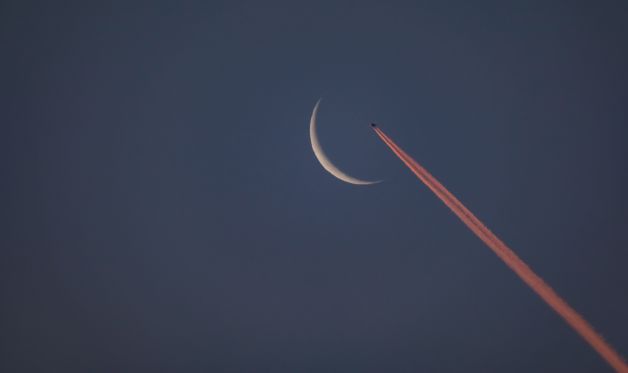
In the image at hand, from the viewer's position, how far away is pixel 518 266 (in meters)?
18.2

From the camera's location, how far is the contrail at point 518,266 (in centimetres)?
1817

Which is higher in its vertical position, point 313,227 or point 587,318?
point 313,227

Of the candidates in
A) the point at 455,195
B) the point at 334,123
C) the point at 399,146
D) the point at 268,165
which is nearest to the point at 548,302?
the point at 455,195

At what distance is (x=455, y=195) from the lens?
730 inches

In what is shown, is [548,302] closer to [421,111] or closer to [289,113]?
[421,111]

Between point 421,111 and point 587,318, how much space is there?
1025cm

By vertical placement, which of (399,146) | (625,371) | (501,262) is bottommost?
(625,371)

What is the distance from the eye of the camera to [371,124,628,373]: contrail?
715 inches

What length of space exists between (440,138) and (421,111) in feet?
4.23

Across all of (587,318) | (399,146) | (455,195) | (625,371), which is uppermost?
(399,146)

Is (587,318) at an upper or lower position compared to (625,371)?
upper

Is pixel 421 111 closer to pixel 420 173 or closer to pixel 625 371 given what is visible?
pixel 420 173

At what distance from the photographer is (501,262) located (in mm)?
18281

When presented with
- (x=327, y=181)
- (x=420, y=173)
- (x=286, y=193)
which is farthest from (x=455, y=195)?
(x=286, y=193)
